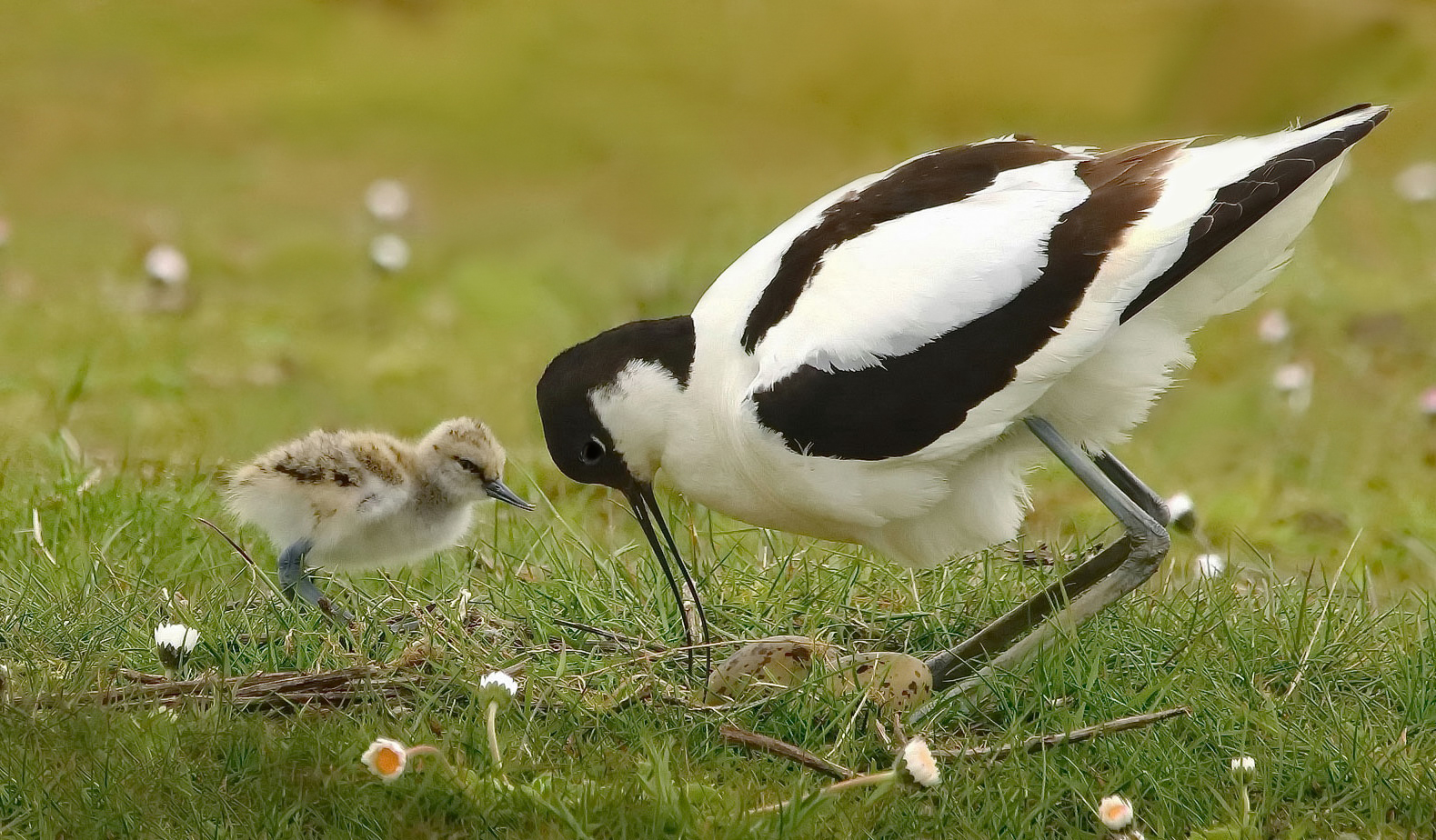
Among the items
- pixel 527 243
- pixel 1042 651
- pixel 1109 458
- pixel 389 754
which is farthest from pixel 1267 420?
pixel 389 754

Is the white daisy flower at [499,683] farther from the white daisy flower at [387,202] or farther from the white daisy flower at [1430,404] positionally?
the white daisy flower at [387,202]

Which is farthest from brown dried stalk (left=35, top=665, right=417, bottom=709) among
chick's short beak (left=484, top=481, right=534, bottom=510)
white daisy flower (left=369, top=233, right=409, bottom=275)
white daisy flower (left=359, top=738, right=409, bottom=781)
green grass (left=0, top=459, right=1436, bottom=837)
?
white daisy flower (left=369, top=233, right=409, bottom=275)

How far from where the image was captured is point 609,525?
5.27 metres

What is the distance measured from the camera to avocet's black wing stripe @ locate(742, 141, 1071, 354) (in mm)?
3764

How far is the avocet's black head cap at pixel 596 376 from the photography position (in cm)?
400

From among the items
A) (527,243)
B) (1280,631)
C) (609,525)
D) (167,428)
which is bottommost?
(527,243)

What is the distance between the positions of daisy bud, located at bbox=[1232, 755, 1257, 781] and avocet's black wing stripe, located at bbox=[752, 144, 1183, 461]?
91 centimetres

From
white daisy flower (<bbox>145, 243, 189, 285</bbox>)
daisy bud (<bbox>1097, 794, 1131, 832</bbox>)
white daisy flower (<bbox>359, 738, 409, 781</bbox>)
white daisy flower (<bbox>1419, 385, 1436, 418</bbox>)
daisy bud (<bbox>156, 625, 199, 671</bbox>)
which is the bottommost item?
white daisy flower (<bbox>145, 243, 189, 285</bbox>)

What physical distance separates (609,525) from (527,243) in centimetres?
483

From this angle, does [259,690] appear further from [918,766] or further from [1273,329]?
[1273,329]

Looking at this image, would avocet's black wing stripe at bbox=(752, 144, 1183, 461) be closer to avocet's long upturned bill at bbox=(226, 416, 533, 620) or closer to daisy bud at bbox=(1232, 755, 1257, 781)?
daisy bud at bbox=(1232, 755, 1257, 781)

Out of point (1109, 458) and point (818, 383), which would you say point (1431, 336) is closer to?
point (1109, 458)

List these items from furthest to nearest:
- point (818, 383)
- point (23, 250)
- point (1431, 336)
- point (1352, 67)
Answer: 1. point (1352, 67)
2. point (23, 250)
3. point (1431, 336)
4. point (818, 383)

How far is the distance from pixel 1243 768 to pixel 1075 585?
0.82 m
